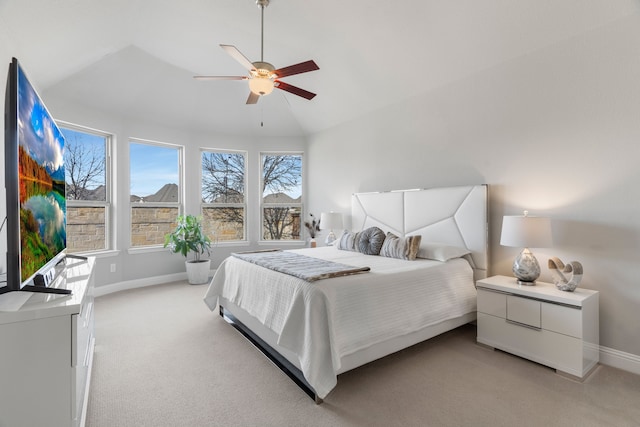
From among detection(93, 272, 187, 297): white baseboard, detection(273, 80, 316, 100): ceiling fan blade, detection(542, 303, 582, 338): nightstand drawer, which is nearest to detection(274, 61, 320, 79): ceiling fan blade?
detection(273, 80, 316, 100): ceiling fan blade

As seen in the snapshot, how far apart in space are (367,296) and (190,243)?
3.55 m

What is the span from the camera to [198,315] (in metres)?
3.50

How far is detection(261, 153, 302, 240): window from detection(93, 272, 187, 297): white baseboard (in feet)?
5.53

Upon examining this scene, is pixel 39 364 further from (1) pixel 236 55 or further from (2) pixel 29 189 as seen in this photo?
(1) pixel 236 55

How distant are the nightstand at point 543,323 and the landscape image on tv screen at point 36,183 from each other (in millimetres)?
3166

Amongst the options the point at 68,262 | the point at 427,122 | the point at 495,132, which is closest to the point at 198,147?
the point at 68,262

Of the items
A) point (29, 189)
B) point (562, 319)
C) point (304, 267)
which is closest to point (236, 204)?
point (304, 267)

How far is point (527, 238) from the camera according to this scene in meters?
2.50

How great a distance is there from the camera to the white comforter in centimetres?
195

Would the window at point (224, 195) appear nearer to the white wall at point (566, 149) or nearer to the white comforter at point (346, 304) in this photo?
the white comforter at point (346, 304)

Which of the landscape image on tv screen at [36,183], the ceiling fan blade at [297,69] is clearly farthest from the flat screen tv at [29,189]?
the ceiling fan blade at [297,69]

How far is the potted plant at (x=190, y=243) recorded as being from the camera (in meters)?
4.81

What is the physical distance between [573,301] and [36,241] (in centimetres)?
341

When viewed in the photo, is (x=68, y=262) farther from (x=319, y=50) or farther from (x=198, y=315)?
(x=319, y=50)
